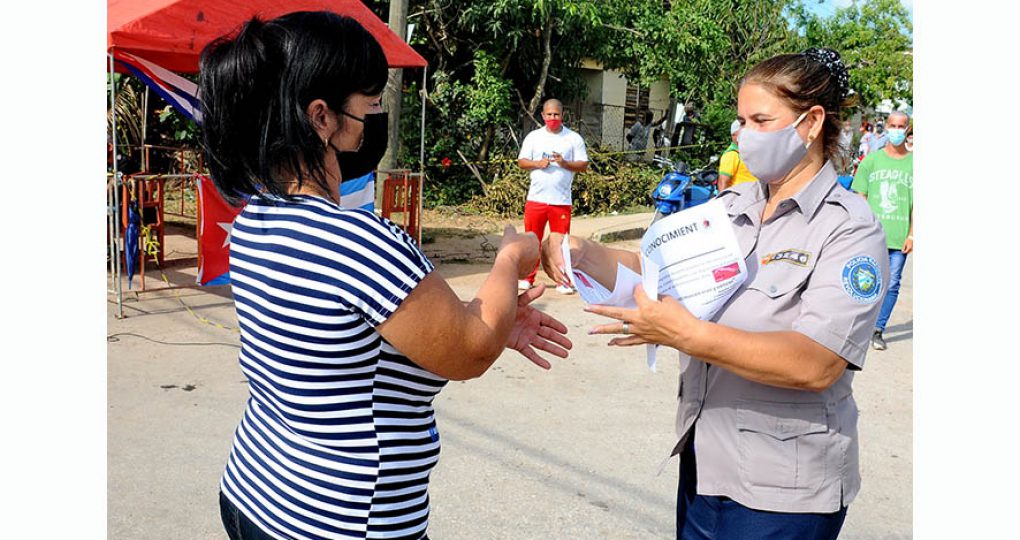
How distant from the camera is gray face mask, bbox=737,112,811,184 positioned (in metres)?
2.31

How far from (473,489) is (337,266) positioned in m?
2.86

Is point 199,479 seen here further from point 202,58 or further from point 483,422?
point 202,58

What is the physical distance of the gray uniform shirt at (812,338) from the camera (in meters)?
2.07

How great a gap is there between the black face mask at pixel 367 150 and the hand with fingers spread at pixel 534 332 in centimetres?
49

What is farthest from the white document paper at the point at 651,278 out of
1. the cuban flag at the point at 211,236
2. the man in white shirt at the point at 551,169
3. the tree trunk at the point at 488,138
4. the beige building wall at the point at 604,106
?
the beige building wall at the point at 604,106

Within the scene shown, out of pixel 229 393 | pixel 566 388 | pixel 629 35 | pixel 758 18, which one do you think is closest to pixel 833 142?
pixel 566 388

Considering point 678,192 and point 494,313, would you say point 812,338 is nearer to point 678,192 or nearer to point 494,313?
point 494,313

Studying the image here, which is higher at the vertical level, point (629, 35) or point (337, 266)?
point (629, 35)

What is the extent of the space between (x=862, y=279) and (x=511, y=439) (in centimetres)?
308

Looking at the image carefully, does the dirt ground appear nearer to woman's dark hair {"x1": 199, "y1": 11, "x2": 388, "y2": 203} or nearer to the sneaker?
the sneaker

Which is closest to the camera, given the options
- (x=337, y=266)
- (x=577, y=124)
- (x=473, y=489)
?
(x=337, y=266)

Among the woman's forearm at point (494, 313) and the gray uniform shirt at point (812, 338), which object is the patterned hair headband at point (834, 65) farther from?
the woman's forearm at point (494, 313)

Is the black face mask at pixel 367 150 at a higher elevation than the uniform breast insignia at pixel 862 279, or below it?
higher
